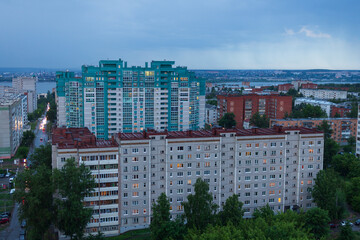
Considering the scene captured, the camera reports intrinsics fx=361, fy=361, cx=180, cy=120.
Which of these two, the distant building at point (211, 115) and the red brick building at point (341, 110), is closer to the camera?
the red brick building at point (341, 110)

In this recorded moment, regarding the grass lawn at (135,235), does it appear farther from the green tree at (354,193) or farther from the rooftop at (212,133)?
the green tree at (354,193)

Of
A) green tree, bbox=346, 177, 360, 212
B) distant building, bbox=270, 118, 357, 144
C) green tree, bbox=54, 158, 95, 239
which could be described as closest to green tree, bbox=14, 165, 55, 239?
green tree, bbox=54, 158, 95, 239

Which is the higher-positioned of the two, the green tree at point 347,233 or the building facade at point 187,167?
the building facade at point 187,167

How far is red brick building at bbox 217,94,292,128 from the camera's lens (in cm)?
5387

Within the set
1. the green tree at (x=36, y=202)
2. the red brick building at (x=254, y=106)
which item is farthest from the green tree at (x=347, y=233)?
the red brick building at (x=254, y=106)

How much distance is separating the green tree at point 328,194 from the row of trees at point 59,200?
Result: 535 inches

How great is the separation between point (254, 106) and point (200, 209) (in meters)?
38.3

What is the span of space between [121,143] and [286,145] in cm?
1065

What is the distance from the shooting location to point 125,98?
4003cm

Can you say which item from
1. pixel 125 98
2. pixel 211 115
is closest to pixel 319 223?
pixel 125 98

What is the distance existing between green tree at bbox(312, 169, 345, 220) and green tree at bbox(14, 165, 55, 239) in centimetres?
1558

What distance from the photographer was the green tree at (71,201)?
18062 millimetres

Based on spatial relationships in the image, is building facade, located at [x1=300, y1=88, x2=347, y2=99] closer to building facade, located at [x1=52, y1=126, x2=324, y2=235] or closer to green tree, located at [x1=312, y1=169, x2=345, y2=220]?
building facade, located at [x1=52, y1=126, x2=324, y2=235]

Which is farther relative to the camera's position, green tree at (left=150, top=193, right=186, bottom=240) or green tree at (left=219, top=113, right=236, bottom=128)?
green tree at (left=219, top=113, right=236, bottom=128)
